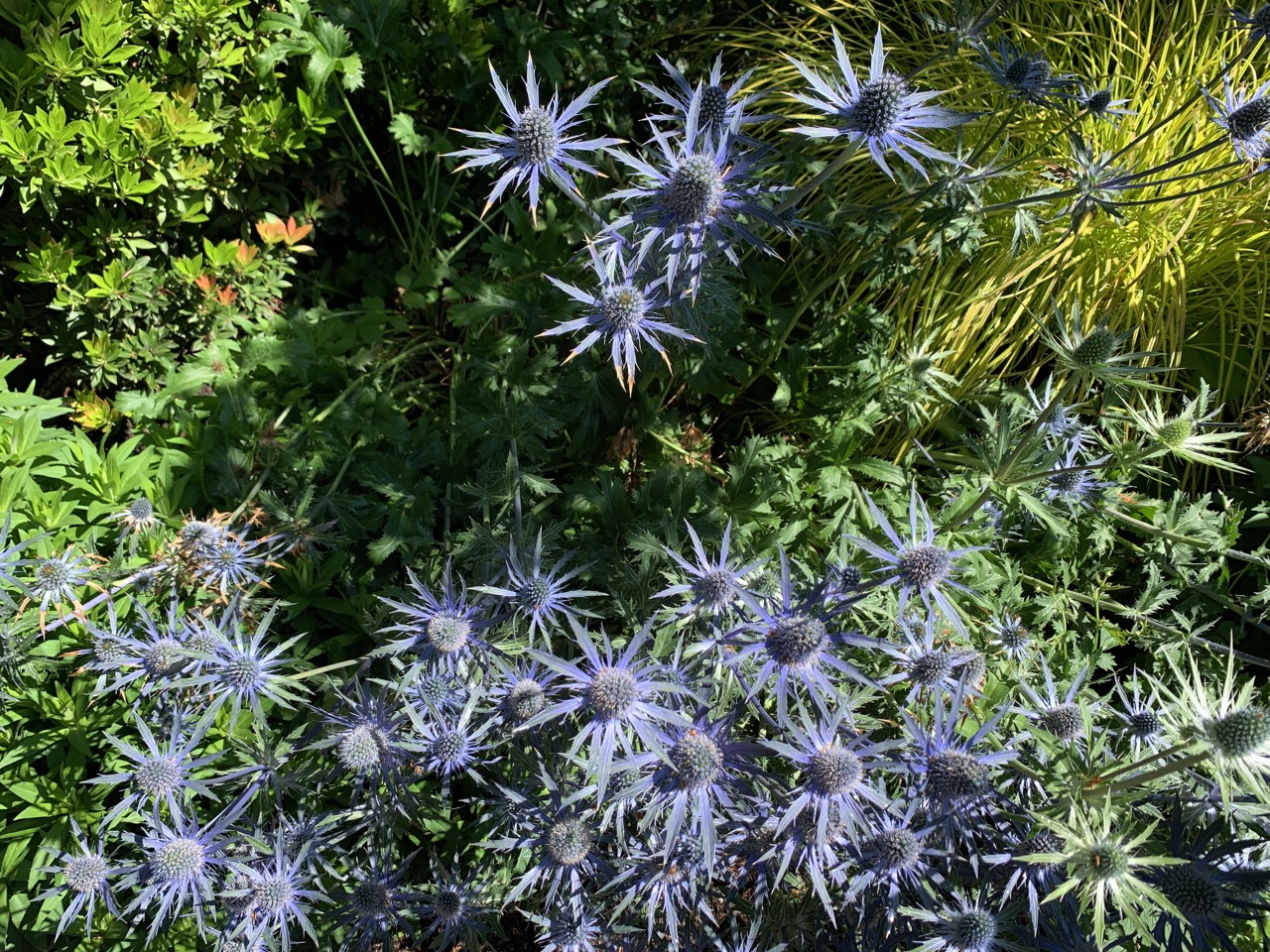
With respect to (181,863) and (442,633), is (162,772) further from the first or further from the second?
(442,633)

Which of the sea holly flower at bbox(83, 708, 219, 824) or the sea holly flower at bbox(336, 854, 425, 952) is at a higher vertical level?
the sea holly flower at bbox(83, 708, 219, 824)

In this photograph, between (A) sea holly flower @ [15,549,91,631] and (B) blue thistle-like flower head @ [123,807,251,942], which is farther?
(A) sea holly flower @ [15,549,91,631]

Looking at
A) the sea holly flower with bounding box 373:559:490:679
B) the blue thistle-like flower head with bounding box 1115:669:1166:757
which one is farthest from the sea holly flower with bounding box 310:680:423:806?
the blue thistle-like flower head with bounding box 1115:669:1166:757

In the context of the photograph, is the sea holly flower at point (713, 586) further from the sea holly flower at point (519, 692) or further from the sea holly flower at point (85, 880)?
the sea holly flower at point (85, 880)

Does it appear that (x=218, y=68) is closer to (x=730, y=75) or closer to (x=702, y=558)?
(x=730, y=75)

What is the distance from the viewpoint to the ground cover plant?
5.81ft

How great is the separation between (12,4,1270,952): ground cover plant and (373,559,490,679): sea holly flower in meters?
0.01

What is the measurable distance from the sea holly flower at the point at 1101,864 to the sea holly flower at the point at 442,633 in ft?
3.96

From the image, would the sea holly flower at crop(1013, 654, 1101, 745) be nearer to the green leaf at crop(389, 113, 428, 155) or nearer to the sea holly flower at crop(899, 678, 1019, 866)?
the sea holly flower at crop(899, 678, 1019, 866)

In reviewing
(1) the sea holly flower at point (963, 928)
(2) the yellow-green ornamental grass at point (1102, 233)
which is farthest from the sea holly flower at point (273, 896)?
(2) the yellow-green ornamental grass at point (1102, 233)

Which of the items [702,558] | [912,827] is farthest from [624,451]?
[912,827]

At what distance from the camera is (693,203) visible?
1.79 metres

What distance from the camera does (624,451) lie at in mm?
2600

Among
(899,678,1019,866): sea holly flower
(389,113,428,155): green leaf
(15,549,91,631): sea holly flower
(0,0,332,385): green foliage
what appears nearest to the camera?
(899,678,1019,866): sea holly flower
